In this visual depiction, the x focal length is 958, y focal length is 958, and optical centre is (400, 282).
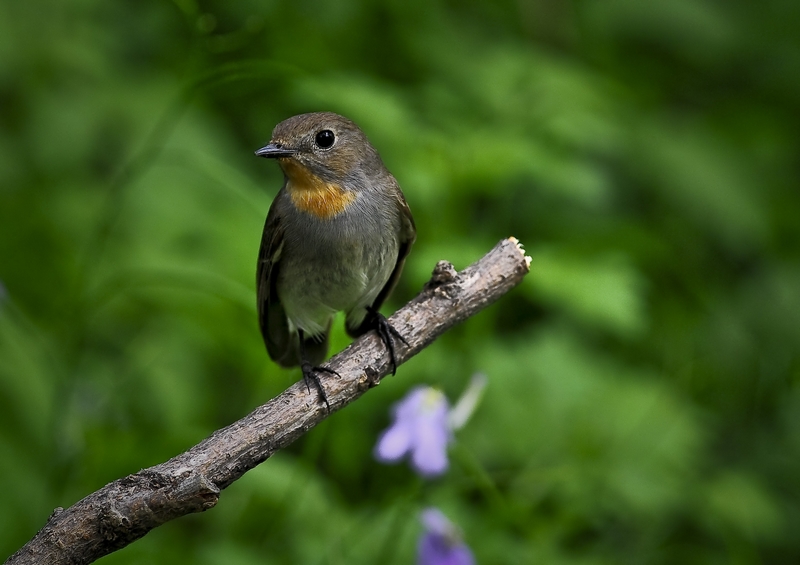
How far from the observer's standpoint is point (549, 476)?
11.4ft

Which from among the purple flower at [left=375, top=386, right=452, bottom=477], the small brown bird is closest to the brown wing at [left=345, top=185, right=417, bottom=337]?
the small brown bird

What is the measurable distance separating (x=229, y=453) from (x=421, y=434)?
984 mm

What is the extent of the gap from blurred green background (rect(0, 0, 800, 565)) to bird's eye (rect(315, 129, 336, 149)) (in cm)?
36

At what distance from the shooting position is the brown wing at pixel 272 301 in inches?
130

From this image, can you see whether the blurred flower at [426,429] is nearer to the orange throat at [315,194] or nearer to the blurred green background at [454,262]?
the blurred green background at [454,262]

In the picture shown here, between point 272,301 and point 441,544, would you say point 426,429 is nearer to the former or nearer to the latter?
point 441,544

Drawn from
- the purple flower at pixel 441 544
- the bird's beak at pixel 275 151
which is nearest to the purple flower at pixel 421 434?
the purple flower at pixel 441 544

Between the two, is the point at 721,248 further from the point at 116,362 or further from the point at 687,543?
the point at 116,362

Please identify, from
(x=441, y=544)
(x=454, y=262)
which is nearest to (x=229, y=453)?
(x=441, y=544)

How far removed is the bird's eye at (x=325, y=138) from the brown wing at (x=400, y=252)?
299 mm

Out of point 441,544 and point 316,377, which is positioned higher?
point 316,377

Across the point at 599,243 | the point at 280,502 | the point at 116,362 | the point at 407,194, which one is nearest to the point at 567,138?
the point at 599,243

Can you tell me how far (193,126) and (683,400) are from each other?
260 cm

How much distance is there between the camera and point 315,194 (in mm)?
3225
